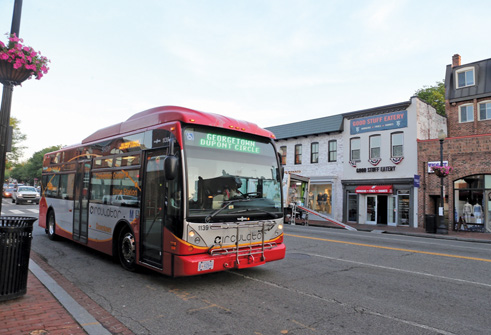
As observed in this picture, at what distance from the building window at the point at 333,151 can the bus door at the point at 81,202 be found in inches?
839

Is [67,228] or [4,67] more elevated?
[4,67]

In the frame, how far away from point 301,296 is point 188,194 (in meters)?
2.47

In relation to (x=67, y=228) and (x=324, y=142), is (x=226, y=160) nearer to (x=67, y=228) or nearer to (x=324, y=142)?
(x=67, y=228)

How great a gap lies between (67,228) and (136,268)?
3.91m

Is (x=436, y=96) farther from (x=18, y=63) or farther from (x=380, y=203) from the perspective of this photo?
(x=18, y=63)

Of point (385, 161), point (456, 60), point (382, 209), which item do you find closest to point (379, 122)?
point (385, 161)

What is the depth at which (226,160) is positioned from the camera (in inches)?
249

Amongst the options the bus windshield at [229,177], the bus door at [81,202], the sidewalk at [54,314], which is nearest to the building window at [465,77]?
the bus windshield at [229,177]

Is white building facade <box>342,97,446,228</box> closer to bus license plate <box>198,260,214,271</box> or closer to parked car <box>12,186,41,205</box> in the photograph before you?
bus license plate <box>198,260,214,271</box>

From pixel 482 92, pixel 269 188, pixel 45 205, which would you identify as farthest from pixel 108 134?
Answer: pixel 482 92

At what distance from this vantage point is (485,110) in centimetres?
2456

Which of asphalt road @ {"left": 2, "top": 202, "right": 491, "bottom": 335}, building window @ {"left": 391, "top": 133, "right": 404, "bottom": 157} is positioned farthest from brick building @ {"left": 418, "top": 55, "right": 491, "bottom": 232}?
asphalt road @ {"left": 2, "top": 202, "right": 491, "bottom": 335}

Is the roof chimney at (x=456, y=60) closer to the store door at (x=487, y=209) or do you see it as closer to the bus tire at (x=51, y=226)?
the store door at (x=487, y=209)

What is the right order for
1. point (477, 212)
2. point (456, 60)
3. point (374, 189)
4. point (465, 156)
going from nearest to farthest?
1. point (477, 212)
2. point (465, 156)
3. point (374, 189)
4. point (456, 60)
